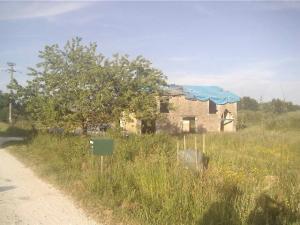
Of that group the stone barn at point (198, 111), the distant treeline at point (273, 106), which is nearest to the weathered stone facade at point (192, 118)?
the stone barn at point (198, 111)

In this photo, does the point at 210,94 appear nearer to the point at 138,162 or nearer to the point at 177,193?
the point at 138,162

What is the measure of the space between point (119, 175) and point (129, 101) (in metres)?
13.5

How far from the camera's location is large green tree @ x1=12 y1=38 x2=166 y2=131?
21125 mm

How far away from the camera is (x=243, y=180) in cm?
873

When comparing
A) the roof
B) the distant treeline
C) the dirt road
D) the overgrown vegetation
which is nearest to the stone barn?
the roof

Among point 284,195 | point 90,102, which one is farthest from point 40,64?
point 284,195

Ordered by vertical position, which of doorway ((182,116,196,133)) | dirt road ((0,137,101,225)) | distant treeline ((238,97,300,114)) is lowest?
dirt road ((0,137,101,225))

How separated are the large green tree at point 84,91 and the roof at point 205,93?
11652mm

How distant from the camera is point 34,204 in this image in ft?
28.2

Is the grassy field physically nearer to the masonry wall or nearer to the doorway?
the masonry wall

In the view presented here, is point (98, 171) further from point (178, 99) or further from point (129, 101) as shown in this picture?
point (178, 99)

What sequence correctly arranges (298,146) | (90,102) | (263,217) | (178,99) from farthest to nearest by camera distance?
(178,99), (90,102), (298,146), (263,217)

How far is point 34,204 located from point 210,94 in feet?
102

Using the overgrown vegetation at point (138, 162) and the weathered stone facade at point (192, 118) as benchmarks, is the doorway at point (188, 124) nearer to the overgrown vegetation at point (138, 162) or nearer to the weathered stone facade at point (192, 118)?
the weathered stone facade at point (192, 118)
